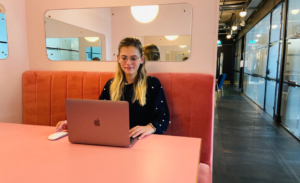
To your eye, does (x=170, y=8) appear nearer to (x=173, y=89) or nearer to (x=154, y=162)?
(x=173, y=89)

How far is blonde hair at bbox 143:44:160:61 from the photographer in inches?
76.3

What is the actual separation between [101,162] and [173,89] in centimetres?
103

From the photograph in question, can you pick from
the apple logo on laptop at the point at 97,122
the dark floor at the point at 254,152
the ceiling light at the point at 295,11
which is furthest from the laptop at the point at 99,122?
the ceiling light at the point at 295,11

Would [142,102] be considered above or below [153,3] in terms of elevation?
below

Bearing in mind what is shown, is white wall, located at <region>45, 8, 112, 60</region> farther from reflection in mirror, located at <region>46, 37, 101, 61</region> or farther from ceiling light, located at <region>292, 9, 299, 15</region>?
ceiling light, located at <region>292, 9, 299, 15</region>

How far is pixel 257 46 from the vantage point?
7.07 m

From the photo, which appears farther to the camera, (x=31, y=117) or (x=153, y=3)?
(x=31, y=117)

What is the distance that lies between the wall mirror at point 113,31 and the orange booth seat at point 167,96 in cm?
25

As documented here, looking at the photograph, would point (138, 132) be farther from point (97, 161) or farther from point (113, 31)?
point (113, 31)

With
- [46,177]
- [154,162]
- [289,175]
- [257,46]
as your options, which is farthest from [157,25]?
[257,46]

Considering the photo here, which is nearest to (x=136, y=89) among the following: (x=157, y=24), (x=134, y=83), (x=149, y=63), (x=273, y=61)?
(x=134, y=83)

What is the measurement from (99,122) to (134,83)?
66cm

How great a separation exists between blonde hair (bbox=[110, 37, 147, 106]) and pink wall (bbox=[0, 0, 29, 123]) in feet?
3.90

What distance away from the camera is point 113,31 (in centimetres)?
203
